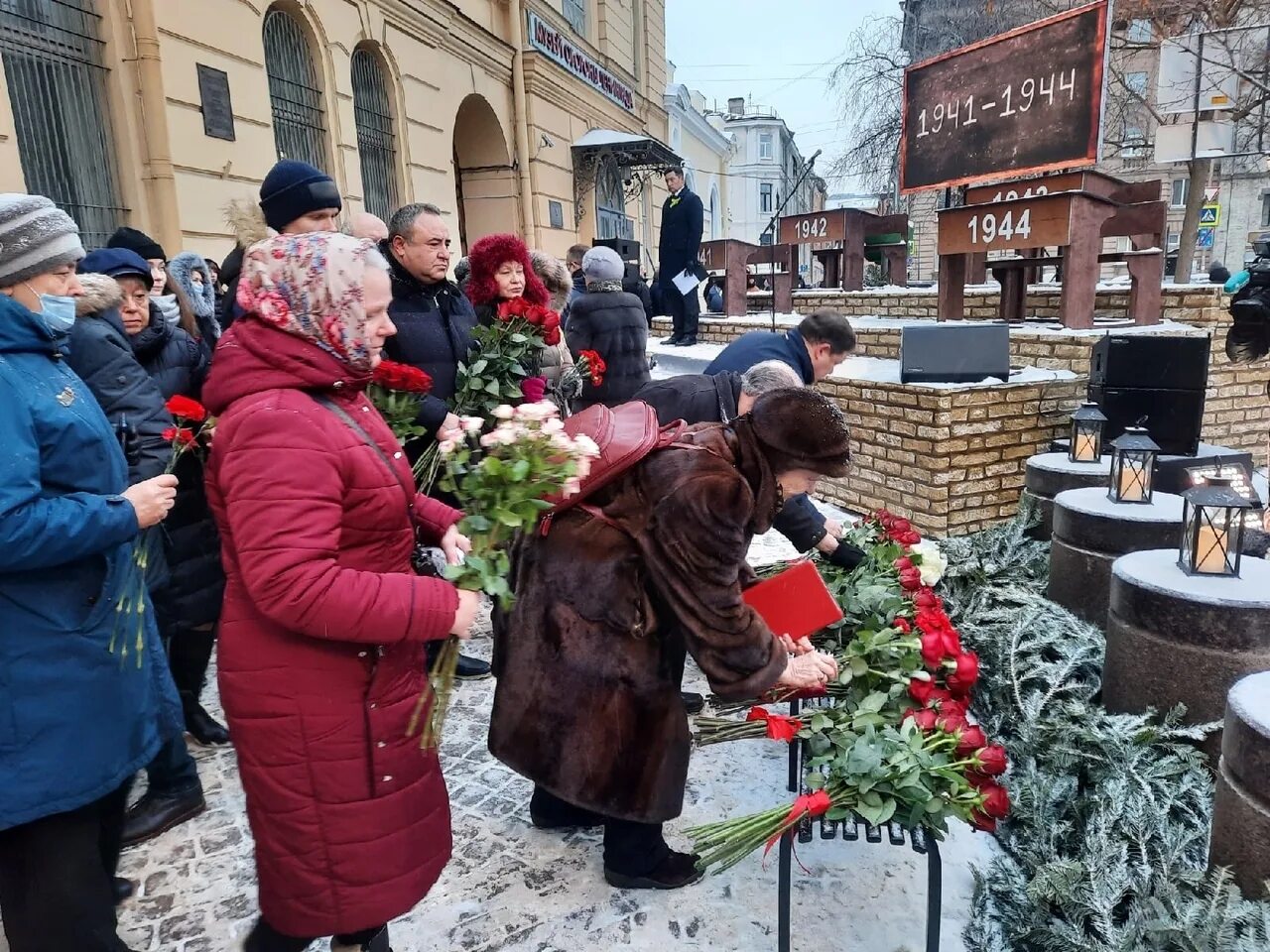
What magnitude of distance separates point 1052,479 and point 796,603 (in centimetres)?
279

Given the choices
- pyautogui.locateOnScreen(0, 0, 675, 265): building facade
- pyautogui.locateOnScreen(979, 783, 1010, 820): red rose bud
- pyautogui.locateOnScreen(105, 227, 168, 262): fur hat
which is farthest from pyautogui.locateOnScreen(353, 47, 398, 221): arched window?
pyautogui.locateOnScreen(979, 783, 1010, 820): red rose bud

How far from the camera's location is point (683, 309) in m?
9.65

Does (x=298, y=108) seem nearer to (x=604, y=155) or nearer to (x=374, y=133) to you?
(x=374, y=133)

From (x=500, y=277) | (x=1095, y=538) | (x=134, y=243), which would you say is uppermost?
(x=134, y=243)

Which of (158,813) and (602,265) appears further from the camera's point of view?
(602,265)

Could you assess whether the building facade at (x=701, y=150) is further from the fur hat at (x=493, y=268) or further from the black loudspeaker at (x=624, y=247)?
the fur hat at (x=493, y=268)

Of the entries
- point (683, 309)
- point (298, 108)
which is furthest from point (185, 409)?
point (683, 309)

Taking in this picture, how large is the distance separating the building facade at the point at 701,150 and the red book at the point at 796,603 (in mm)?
25980

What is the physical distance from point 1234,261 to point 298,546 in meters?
42.0

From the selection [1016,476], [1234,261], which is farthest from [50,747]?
[1234,261]

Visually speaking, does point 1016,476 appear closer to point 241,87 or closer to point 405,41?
point 241,87

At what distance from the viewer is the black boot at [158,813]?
8.54ft

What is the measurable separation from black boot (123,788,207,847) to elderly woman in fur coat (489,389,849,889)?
4.17ft

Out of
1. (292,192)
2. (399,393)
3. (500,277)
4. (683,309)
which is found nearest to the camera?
(399,393)
